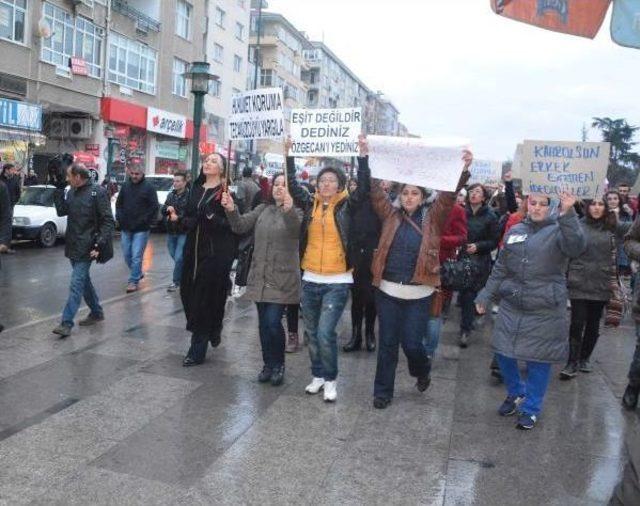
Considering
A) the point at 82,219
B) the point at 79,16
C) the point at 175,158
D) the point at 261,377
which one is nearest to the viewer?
the point at 261,377

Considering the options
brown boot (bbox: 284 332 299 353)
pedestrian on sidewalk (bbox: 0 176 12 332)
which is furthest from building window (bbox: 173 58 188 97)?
brown boot (bbox: 284 332 299 353)

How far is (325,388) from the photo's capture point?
208 inches

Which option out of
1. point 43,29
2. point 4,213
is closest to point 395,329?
point 4,213

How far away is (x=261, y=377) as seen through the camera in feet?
18.6

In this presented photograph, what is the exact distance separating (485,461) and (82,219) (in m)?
5.00

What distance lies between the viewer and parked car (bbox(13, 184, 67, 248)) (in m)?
15.4

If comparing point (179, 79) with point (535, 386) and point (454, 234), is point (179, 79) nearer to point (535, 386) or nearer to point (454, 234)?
point (454, 234)

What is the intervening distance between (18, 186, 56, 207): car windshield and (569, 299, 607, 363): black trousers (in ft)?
45.1

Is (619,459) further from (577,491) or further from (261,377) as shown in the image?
(261,377)

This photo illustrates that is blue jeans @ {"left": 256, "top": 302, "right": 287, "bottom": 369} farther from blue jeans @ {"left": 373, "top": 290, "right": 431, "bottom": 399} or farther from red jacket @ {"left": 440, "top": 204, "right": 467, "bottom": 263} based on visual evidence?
red jacket @ {"left": 440, "top": 204, "right": 467, "bottom": 263}

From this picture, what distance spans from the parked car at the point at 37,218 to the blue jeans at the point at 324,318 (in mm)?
11387

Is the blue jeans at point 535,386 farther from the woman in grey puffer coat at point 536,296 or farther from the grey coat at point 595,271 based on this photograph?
the grey coat at point 595,271

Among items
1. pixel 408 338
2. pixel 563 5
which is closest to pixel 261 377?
pixel 408 338

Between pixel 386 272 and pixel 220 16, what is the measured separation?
4124 centimetres
